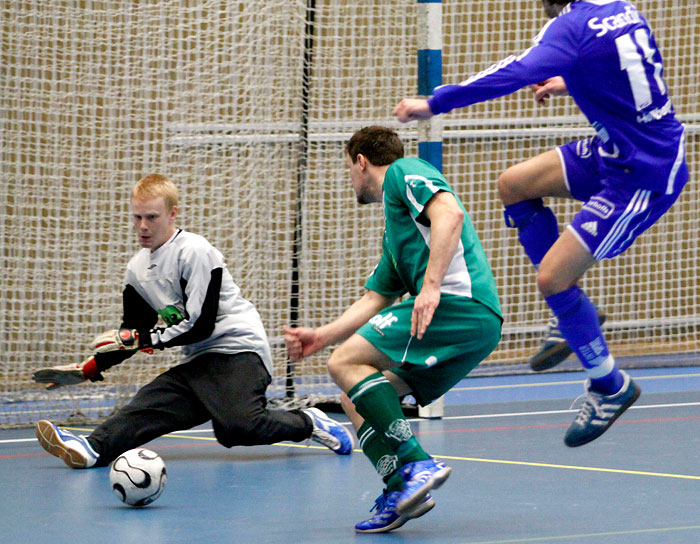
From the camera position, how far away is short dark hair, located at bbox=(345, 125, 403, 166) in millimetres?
4285

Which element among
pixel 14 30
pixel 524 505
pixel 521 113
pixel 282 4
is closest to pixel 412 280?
pixel 524 505

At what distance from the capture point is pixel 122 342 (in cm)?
555

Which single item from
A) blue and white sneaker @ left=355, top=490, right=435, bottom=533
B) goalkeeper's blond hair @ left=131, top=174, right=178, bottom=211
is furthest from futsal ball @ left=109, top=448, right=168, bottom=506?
goalkeeper's blond hair @ left=131, top=174, right=178, bottom=211

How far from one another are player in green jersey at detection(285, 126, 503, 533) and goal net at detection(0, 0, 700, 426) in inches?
108

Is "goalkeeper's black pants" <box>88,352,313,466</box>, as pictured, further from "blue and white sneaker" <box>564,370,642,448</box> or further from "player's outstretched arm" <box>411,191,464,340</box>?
"player's outstretched arm" <box>411,191,464,340</box>

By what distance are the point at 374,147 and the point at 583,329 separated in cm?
104

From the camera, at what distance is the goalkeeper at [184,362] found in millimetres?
5477

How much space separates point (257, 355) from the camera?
18.9 feet

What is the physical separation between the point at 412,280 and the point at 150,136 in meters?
4.52

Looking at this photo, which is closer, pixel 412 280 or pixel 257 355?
pixel 412 280

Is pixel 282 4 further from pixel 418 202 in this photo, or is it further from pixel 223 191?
pixel 418 202

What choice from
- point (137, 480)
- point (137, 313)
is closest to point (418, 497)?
point (137, 480)

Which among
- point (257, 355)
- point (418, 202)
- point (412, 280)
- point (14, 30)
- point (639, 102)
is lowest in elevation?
point (257, 355)

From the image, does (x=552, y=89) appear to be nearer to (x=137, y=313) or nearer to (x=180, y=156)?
(x=137, y=313)
